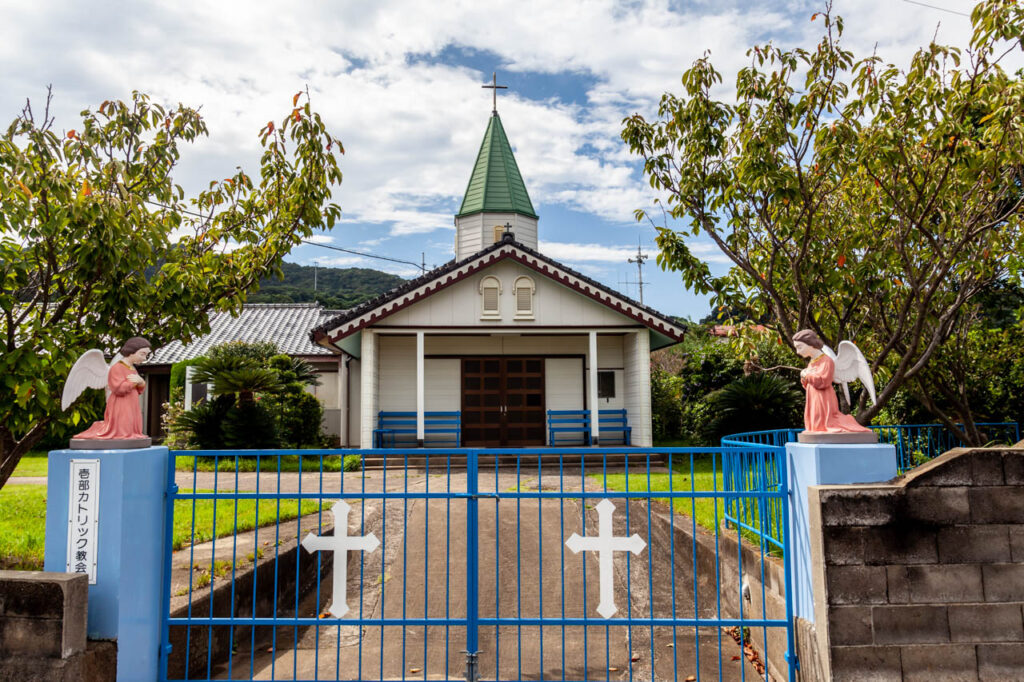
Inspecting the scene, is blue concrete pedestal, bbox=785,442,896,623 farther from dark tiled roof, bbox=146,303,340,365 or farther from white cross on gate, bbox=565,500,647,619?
dark tiled roof, bbox=146,303,340,365

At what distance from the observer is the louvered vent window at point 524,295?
16672 millimetres

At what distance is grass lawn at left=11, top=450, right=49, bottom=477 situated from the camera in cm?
1522

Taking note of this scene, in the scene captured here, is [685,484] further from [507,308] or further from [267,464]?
[267,464]

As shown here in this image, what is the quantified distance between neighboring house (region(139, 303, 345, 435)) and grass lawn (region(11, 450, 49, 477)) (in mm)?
3511

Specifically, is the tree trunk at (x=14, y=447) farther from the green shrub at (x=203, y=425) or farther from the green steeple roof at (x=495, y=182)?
the green steeple roof at (x=495, y=182)

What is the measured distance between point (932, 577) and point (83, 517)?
5.13 m

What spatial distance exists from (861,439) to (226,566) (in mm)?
5488

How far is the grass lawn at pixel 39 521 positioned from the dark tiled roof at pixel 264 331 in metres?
12.3

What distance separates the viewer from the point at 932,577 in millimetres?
4039

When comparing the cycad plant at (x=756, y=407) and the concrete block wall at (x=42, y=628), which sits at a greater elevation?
the cycad plant at (x=756, y=407)

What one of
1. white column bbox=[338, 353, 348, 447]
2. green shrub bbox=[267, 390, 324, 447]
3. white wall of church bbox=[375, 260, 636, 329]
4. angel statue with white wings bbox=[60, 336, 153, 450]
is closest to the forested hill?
white column bbox=[338, 353, 348, 447]

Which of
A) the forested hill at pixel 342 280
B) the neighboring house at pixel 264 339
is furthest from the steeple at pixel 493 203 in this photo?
the forested hill at pixel 342 280

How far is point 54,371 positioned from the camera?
5109 mm

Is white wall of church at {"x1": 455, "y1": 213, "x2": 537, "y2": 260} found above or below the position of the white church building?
above
